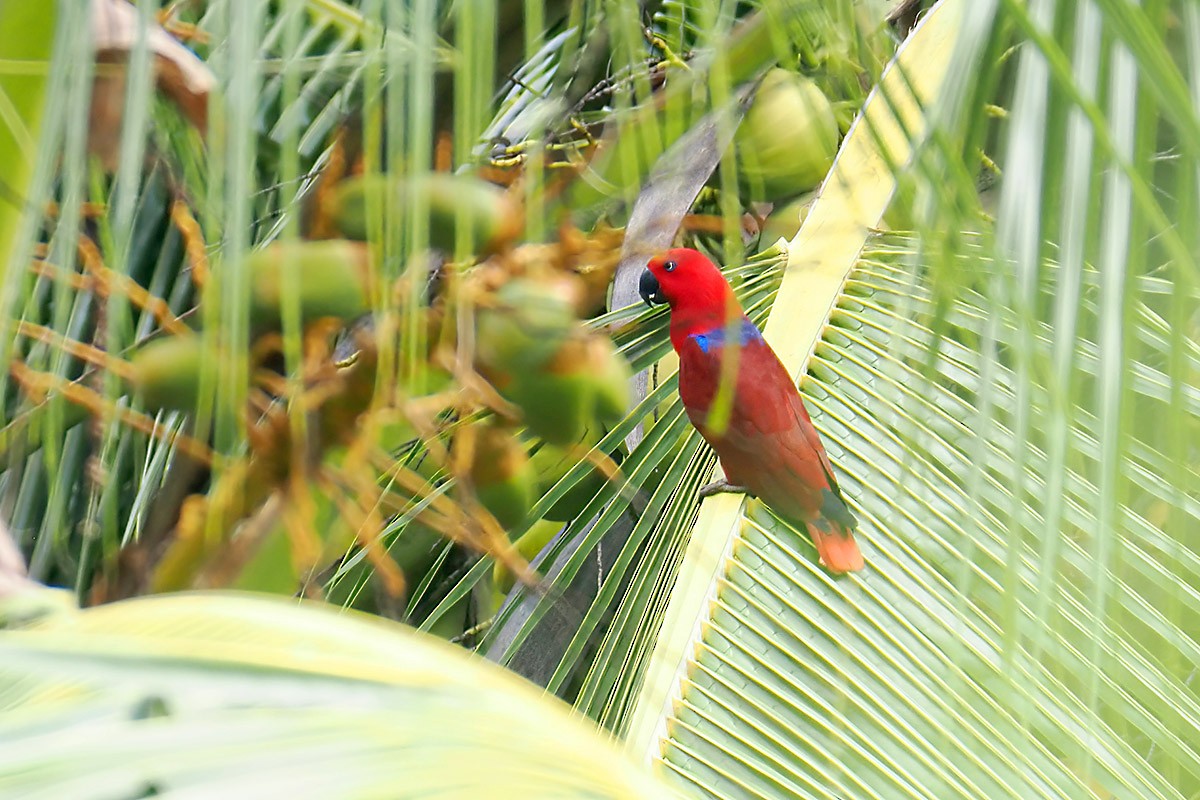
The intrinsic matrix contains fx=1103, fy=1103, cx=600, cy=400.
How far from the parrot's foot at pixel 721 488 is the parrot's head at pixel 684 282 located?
188 millimetres

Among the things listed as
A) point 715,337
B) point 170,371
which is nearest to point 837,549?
point 715,337

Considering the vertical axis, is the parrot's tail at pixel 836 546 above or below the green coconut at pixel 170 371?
below

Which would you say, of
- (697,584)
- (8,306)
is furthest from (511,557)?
(8,306)

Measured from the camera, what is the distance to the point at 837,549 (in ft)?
2.15

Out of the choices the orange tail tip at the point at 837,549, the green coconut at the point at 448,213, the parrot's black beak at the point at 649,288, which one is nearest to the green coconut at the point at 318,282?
the green coconut at the point at 448,213

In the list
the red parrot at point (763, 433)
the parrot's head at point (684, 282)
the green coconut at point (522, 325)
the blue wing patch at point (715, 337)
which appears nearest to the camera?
the green coconut at point (522, 325)

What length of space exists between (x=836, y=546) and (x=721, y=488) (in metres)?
0.14

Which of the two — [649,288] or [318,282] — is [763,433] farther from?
[318,282]

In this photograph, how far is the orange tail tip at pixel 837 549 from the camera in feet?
2.06

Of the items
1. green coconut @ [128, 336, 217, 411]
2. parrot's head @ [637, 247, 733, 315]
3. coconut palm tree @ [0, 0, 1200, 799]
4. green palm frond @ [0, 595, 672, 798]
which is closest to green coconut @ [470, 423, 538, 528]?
coconut palm tree @ [0, 0, 1200, 799]

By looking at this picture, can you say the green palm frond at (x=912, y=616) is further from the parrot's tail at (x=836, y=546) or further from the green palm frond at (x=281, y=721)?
the green palm frond at (x=281, y=721)

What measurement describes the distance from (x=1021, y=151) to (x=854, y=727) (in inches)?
14.7

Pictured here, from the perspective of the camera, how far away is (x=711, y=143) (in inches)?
30.3

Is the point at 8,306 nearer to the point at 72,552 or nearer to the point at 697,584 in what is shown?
the point at 697,584
